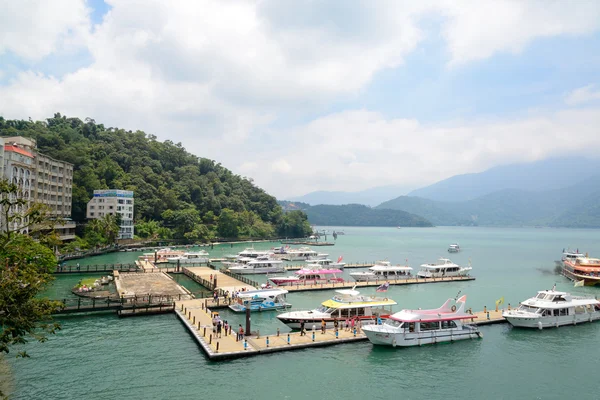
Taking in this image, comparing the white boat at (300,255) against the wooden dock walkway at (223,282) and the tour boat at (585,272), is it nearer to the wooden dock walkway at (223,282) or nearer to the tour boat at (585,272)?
the wooden dock walkway at (223,282)

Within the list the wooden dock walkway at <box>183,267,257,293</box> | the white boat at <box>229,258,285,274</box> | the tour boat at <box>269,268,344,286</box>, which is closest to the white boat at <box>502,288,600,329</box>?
the tour boat at <box>269,268,344,286</box>

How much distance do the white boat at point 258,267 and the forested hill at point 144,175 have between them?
68.1 metres

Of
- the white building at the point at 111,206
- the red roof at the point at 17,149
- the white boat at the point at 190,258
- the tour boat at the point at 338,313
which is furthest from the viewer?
the white building at the point at 111,206

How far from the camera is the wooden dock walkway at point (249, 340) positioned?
30438 millimetres

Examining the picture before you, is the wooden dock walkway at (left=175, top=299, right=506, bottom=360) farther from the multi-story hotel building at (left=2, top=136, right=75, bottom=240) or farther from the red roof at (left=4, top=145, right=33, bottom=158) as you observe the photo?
the red roof at (left=4, top=145, right=33, bottom=158)

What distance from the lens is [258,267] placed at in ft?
266

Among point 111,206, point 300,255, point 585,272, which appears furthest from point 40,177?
point 585,272

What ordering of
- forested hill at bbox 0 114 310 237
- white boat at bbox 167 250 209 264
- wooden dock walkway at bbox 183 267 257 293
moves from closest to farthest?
wooden dock walkway at bbox 183 267 257 293, white boat at bbox 167 250 209 264, forested hill at bbox 0 114 310 237

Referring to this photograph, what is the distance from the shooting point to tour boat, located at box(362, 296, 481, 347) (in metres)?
33.3

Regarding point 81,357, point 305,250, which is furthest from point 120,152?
point 81,357

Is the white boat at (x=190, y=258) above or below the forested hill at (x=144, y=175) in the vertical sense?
below

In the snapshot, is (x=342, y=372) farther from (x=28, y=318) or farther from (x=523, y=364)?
(x=28, y=318)

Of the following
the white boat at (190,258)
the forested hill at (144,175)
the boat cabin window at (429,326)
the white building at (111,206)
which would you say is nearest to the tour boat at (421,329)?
the boat cabin window at (429,326)

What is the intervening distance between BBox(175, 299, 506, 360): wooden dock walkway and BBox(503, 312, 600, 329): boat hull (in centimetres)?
307
